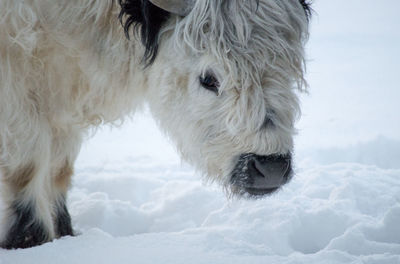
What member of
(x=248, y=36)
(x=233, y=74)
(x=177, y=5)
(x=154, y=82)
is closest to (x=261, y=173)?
(x=233, y=74)

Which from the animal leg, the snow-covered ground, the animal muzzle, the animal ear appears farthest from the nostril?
the animal leg

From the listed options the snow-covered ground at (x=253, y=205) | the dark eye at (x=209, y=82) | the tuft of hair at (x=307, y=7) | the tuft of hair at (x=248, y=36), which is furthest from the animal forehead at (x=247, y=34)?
the snow-covered ground at (x=253, y=205)

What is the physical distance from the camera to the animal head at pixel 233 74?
2572 millimetres

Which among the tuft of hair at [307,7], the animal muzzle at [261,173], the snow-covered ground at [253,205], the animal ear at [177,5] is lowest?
the snow-covered ground at [253,205]

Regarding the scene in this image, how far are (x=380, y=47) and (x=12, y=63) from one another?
32.7 feet

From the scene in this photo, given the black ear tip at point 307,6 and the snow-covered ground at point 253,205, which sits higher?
the black ear tip at point 307,6

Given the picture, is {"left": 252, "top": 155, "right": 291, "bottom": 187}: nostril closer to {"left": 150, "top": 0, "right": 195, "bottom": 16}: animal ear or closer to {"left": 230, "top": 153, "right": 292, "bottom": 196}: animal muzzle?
{"left": 230, "top": 153, "right": 292, "bottom": 196}: animal muzzle

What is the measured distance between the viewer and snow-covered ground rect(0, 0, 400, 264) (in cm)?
270

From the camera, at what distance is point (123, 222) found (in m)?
3.84

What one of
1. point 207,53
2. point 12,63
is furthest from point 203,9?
point 12,63

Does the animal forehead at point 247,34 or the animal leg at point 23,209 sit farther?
the animal leg at point 23,209

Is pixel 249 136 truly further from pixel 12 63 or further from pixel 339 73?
pixel 339 73

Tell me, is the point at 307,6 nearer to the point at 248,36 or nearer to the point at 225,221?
the point at 248,36

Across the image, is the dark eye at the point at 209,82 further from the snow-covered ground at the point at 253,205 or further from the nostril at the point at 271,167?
the snow-covered ground at the point at 253,205
